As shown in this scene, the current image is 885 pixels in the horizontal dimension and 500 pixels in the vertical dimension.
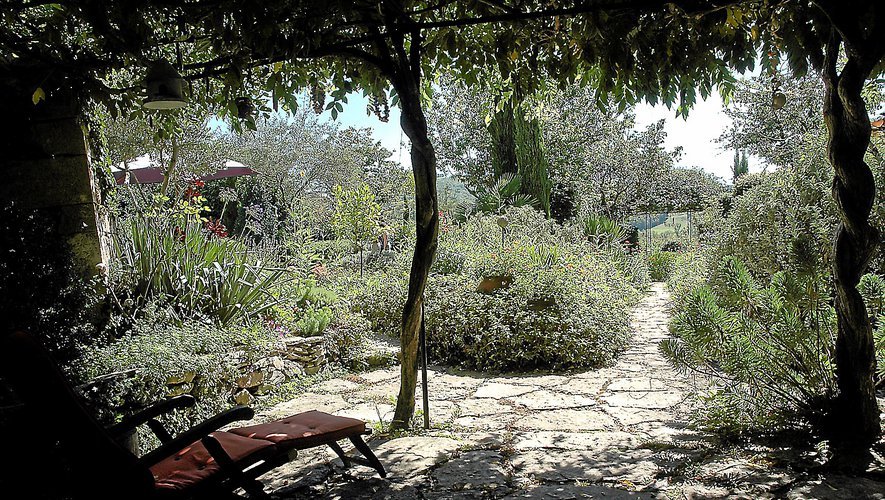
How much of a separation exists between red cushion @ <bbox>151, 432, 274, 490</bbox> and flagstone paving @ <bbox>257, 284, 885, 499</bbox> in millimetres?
464

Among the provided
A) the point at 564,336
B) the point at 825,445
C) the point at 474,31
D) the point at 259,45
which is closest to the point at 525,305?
the point at 564,336

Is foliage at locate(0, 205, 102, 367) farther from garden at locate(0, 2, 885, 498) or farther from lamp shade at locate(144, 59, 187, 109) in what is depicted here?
lamp shade at locate(144, 59, 187, 109)

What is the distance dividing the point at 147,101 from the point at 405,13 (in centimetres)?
153

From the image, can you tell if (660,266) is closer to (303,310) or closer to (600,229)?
(600,229)

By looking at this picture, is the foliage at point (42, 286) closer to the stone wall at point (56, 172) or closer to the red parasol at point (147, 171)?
the stone wall at point (56, 172)

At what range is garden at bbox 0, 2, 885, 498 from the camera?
289 centimetres

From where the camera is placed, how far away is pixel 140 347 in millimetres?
3994

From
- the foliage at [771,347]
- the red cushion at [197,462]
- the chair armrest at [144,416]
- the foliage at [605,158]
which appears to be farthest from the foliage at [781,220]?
the foliage at [605,158]

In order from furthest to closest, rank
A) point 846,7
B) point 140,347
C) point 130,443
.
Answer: point 140,347
point 130,443
point 846,7

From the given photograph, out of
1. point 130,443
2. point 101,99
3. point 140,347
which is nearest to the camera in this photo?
point 130,443

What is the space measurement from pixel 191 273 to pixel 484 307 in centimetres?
274

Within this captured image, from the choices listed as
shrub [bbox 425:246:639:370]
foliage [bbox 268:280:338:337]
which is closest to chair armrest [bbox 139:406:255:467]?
foliage [bbox 268:280:338:337]

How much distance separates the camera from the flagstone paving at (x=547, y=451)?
267 cm

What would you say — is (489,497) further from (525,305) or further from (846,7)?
(525,305)
